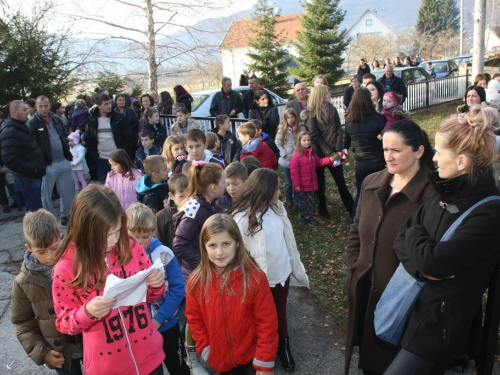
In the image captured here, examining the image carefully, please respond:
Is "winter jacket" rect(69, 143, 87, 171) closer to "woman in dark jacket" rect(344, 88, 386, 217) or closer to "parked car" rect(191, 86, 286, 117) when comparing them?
"parked car" rect(191, 86, 286, 117)

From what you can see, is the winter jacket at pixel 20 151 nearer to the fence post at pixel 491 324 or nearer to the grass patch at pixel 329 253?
the grass patch at pixel 329 253

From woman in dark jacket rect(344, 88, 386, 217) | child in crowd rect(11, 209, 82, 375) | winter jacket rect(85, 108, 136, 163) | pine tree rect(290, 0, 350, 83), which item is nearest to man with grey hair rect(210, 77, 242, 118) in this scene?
winter jacket rect(85, 108, 136, 163)

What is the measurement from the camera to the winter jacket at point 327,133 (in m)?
6.63

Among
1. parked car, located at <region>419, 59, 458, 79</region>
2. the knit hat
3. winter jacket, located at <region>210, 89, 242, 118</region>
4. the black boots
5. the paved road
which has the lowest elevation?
the paved road

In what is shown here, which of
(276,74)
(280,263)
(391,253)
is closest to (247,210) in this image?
(280,263)

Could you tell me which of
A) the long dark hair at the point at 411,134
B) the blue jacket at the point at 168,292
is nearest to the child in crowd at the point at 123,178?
the blue jacket at the point at 168,292

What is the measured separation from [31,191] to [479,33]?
1214 cm

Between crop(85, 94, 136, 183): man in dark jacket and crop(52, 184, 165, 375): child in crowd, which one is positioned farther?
crop(85, 94, 136, 183): man in dark jacket

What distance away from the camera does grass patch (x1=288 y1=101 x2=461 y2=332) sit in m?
4.67

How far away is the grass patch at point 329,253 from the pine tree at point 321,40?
23936 mm

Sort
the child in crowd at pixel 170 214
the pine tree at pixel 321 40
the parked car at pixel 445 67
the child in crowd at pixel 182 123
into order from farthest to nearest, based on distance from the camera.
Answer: the pine tree at pixel 321 40, the parked car at pixel 445 67, the child in crowd at pixel 182 123, the child in crowd at pixel 170 214

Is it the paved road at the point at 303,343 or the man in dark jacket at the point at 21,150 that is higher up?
the man in dark jacket at the point at 21,150

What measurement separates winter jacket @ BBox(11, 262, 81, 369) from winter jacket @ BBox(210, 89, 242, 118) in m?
7.24

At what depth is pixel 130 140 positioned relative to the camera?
784 centimetres
